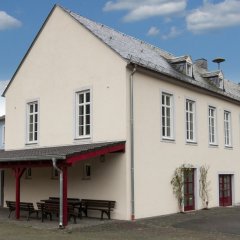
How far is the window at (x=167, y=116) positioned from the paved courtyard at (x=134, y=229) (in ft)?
11.8

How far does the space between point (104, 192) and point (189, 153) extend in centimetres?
503

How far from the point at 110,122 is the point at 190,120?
5.16 m

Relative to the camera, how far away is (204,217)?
17.8 m

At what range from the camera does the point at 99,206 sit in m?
17.1

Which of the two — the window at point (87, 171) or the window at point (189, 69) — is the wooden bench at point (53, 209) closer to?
the window at point (87, 171)

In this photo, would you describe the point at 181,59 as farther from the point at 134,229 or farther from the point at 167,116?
the point at 134,229

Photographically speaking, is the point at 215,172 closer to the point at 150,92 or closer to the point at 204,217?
the point at 204,217

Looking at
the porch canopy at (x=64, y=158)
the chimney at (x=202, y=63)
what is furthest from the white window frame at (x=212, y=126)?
the chimney at (x=202, y=63)

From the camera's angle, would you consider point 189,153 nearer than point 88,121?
No

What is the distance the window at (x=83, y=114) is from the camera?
60.5 ft

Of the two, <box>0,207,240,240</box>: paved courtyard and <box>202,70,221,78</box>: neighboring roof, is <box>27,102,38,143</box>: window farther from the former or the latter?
<box>202,70,221,78</box>: neighboring roof

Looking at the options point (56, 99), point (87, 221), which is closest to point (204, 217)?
point (87, 221)

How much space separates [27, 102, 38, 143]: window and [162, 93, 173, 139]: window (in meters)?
6.00

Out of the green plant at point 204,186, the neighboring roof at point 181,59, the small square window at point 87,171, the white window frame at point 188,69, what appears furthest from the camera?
the white window frame at point 188,69
